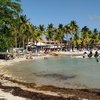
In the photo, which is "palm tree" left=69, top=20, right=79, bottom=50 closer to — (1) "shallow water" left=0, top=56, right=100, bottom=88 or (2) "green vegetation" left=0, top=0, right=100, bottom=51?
(2) "green vegetation" left=0, top=0, right=100, bottom=51

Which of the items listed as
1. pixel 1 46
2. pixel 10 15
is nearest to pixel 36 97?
pixel 1 46

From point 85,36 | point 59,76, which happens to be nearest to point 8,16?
point 59,76

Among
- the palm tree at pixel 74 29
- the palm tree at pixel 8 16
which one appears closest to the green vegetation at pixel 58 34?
the palm tree at pixel 74 29

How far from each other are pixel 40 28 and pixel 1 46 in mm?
117865

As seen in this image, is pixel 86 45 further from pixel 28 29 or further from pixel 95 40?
pixel 28 29

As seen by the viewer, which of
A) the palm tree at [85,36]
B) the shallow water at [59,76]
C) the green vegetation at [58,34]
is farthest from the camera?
the palm tree at [85,36]

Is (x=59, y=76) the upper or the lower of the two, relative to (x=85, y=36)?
lower

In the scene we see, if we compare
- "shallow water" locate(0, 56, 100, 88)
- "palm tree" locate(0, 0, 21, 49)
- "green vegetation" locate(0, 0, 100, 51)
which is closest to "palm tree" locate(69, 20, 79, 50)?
"green vegetation" locate(0, 0, 100, 51)

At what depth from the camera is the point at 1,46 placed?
37.8 meters

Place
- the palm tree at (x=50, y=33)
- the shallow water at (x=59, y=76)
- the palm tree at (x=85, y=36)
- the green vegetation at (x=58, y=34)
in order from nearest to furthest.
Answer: the shallow water at (x=59, y=76) < the green vegetation at (x=58, y=34) < the palm tree at (x=50, y=33) < the palm tree at (x=85, y=36)

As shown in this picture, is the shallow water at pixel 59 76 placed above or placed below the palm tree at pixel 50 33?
below

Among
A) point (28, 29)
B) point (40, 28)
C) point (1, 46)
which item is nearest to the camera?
point (1, 46)

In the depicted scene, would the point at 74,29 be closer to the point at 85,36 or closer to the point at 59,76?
the point at 85,36

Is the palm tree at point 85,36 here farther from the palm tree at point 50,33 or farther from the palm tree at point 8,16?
the palm tree at point 8,16
